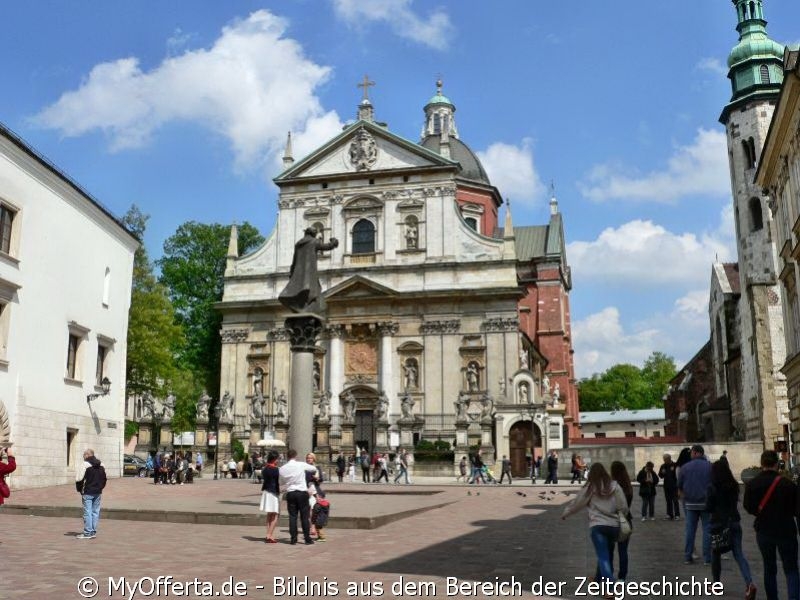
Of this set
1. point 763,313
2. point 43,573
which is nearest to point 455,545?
point 43,573

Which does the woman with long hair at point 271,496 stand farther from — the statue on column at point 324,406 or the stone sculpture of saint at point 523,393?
the statue on column at point 324,406

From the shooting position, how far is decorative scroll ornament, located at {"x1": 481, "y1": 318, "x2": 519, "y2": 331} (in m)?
45.5

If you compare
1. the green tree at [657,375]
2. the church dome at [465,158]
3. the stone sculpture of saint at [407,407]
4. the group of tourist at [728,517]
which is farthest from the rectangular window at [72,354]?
the green tree at [657,375]

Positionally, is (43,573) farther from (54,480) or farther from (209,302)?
(209,302)

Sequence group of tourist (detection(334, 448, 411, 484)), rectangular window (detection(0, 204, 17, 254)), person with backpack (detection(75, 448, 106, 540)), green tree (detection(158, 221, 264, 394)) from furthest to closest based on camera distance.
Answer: green tree (detection(158, 221, 264, 394)) → group of tourist (detection(334, 448, 411, 484)) → rectangular window (detection(0, 204, 17, 254)) → person with backpack (detection(75, 448, 106, 540))

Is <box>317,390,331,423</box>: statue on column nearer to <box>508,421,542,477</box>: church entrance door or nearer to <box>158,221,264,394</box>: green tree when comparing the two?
<box>508,421,542,477</box>: church entrance door

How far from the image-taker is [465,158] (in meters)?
61.4

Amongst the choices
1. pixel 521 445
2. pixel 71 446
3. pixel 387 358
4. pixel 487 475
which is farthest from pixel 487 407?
pixel 71 446

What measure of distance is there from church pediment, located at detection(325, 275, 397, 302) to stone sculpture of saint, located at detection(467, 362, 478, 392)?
21.0 ft

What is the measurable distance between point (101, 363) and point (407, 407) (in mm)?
18657

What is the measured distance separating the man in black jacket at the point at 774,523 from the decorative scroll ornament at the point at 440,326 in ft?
127

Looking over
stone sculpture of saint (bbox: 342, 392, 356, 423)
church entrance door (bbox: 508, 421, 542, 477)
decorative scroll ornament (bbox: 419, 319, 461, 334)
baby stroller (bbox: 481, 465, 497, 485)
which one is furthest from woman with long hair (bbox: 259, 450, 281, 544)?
decorative scroll ornament (bbox: 419, 319, 461, 334)
